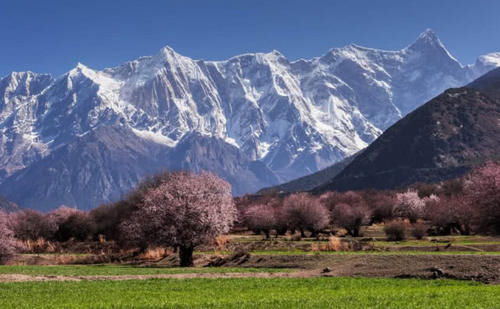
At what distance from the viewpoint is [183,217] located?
60.4m

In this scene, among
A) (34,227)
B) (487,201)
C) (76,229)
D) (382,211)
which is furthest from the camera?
(382,211)

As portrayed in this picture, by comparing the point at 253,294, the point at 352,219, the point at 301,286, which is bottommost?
the point at 301,286

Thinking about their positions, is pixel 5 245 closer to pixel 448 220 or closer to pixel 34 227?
pixel 34 227

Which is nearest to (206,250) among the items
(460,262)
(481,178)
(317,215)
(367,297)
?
(317,215)

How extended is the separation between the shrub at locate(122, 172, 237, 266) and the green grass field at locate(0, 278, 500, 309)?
19.3 m

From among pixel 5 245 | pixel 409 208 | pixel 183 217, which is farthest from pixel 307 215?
pixel 5 245

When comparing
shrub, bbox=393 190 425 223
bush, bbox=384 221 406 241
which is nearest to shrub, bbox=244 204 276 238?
bush, bbox=384 221 406 241

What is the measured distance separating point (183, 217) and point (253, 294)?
30.5 m

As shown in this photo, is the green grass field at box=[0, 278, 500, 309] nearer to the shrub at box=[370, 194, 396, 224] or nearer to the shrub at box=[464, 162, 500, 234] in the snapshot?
the shrub at box=[464, 162, 500, 234]

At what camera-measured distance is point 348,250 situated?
6575 centimetres

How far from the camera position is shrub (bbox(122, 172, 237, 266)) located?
6006 cm

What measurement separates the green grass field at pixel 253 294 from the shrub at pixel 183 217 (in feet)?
63.3

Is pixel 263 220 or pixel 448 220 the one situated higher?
pixel 263 220

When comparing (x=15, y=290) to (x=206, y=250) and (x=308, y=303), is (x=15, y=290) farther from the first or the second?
(x=206, y=250)
